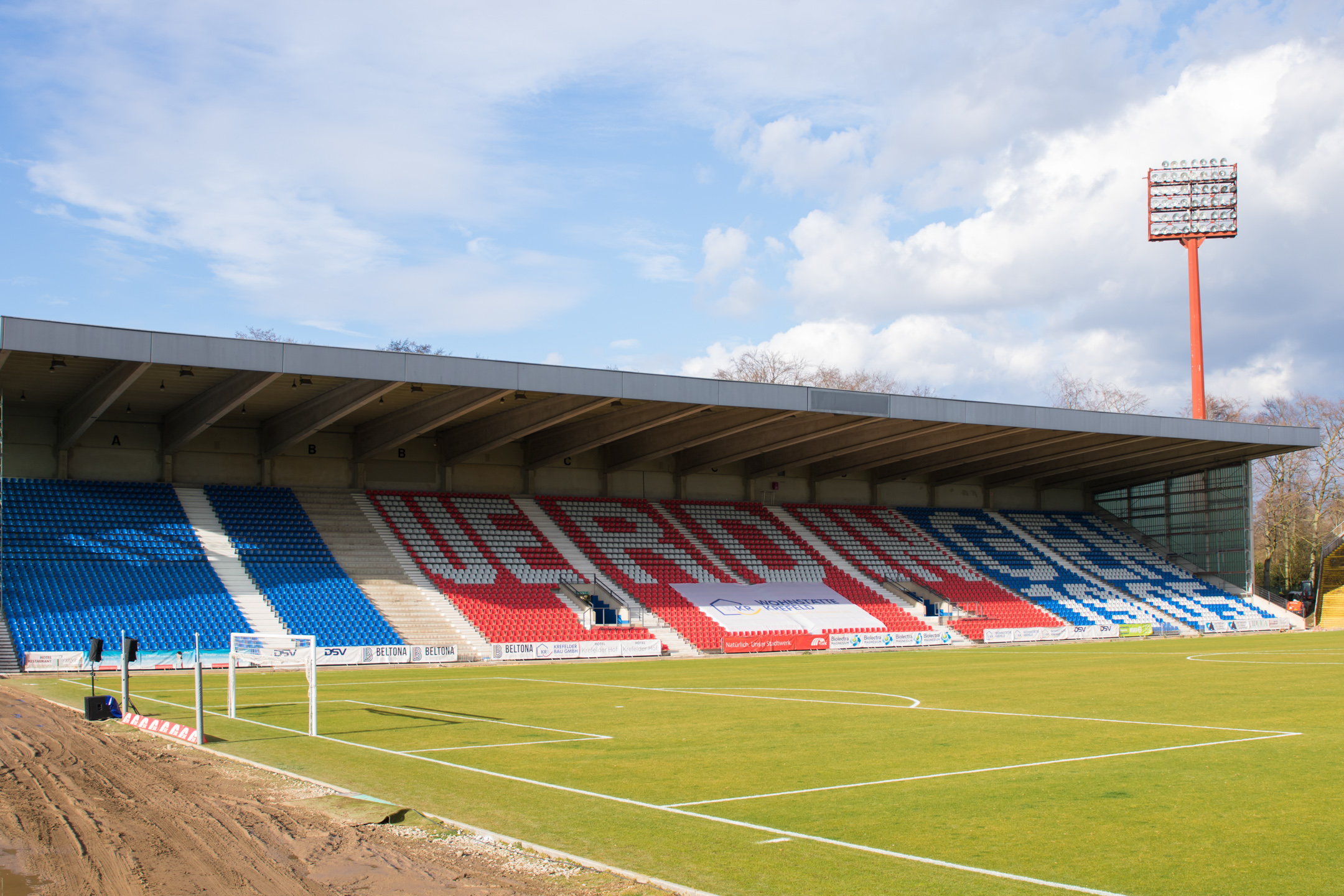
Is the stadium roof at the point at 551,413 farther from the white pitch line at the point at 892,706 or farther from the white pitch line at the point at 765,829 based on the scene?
the white pitch line at the point at 765,829

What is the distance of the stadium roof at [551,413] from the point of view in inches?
1183

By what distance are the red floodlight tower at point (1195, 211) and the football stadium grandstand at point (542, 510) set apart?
8069 millimetres

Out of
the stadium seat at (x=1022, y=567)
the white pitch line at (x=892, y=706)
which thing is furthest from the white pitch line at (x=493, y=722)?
the stadium seat at (x=1022, y=567)

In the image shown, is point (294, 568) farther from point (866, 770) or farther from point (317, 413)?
point (866, 770)

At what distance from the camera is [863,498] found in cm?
5678

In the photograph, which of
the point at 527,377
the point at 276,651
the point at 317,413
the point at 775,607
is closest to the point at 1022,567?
the point at 775,607

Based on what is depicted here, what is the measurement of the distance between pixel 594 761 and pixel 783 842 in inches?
184

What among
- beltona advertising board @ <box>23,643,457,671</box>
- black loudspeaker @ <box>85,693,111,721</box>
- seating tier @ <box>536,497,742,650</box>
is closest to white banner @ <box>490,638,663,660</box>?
beltona advertising board @ <box>23,643,457,671</box>

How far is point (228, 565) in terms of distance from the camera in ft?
114

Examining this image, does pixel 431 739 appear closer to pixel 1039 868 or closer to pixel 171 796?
pixel 171 796

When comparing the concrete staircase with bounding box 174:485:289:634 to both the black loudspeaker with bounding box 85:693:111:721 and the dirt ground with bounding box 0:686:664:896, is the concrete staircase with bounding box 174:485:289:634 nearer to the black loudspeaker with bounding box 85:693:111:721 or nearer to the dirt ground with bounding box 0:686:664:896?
the black loudspeaker with bounding box 85:693:111:721

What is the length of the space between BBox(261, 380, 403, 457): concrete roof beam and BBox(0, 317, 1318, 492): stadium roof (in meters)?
0.08

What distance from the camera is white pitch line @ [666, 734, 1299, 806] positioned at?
10.2m

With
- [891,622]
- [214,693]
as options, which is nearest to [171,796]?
[214,693]
